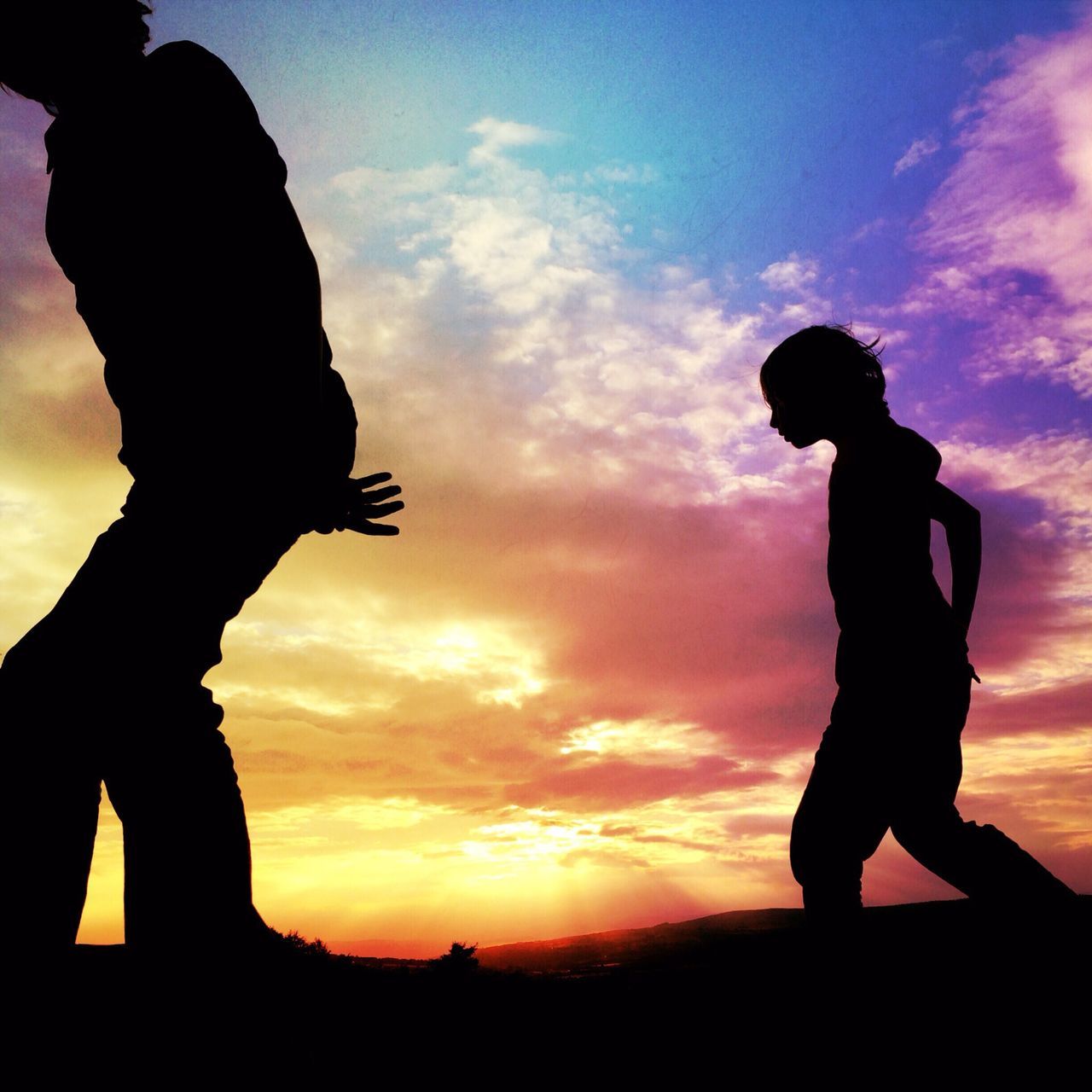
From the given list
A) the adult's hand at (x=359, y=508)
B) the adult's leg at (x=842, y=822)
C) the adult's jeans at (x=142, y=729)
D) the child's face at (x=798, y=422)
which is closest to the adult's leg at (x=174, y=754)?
the adult's jeans at (x=142, y=729)

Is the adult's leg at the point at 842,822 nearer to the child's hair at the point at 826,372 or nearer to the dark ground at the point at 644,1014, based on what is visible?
the dark ground at the point at 644,1014

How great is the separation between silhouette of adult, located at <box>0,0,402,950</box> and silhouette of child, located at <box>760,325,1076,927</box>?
77.6 inches

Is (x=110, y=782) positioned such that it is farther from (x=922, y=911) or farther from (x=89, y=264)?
(x=922, y=911)

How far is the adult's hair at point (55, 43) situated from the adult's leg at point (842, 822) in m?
2.94

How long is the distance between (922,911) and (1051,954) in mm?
2069

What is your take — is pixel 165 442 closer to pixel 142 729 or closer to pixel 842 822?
pixel 142 729

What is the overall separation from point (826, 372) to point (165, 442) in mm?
2683

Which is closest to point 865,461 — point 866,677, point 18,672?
point 866,677

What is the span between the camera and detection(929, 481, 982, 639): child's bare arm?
3150mm

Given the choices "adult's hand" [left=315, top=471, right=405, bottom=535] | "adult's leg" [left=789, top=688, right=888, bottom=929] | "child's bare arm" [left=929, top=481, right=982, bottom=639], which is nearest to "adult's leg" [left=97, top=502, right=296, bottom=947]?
"adult's hand" [left=315, top=471, right=405, bottom=535]

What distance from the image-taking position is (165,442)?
171cm

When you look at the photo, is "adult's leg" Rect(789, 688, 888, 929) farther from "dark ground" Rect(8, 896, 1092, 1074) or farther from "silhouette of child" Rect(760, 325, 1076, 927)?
"dark ground" Rect(8, 896, 1092, 1074)

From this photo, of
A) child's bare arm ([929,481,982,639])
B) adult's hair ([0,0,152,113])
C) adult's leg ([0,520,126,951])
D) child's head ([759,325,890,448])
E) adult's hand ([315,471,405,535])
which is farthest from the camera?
child's head ([759,325,890,448])

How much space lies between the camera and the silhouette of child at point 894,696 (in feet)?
8.83
